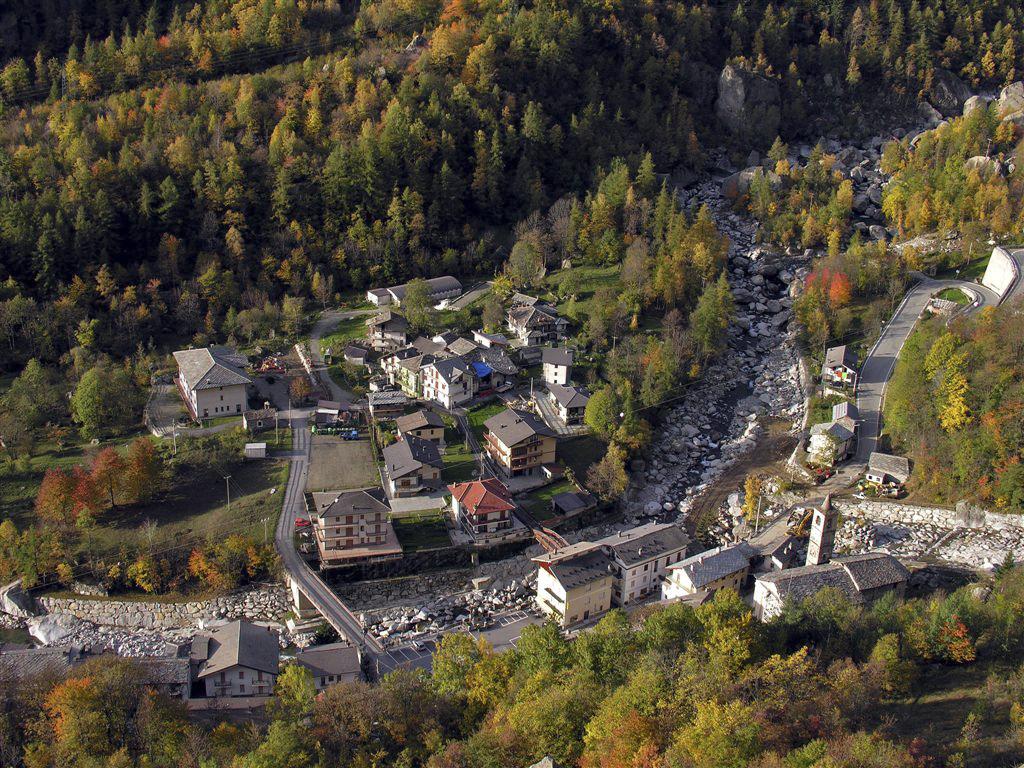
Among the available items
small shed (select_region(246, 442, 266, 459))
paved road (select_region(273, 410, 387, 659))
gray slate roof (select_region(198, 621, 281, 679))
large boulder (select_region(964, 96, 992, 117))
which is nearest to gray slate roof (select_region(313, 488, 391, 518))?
paved road (select_region(273, 410, 387, 659))

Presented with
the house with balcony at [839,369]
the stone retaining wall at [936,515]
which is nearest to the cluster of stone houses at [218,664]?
the stone retaining wall at [936,515]

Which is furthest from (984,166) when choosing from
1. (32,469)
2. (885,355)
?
(32,469)

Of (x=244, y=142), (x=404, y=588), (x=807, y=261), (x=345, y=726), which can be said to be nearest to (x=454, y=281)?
(x=244, y=142)

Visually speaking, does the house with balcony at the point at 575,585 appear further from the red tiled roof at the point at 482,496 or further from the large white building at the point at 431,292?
the large white building at the point at 431,292

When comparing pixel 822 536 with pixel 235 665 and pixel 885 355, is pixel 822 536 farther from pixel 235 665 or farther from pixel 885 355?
pixel 235 665

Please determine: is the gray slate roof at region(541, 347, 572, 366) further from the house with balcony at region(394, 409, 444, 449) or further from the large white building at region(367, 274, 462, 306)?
the large white building at region(367, 274, 462, 306)

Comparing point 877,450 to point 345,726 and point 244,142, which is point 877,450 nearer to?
point 345,726
